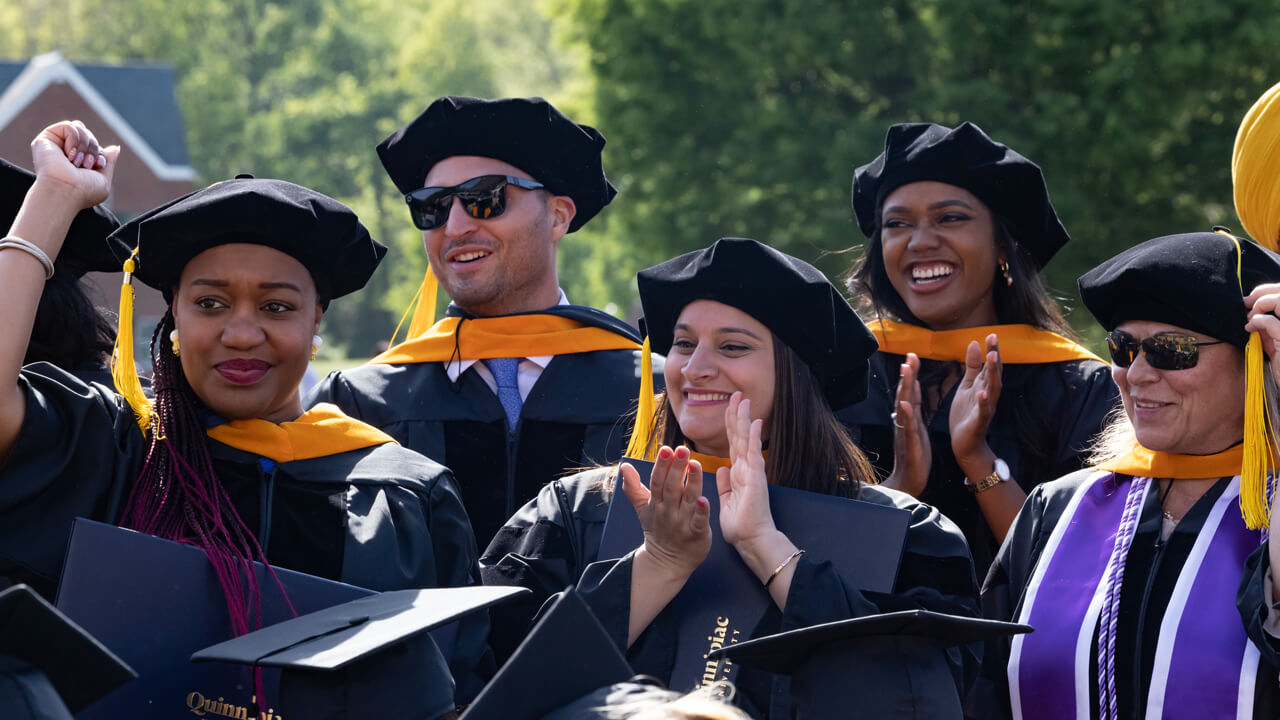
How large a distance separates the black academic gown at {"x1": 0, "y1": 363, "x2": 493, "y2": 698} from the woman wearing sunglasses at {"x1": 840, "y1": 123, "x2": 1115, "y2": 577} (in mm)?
1509

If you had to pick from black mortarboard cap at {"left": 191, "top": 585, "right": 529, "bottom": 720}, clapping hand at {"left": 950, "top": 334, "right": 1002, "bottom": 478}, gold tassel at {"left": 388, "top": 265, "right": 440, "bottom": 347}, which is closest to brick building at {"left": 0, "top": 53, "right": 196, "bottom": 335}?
gold tassel at {"left": 388, "top": 265, "right": 440, "bottom": 347}

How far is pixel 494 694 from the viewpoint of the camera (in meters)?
2.00

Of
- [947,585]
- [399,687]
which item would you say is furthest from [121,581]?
[947,585]

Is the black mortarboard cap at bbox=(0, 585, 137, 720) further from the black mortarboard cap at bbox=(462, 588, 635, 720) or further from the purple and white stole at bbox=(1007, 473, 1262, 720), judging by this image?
the purple and white stole at bbox=(1007, 473, 1262, 720)

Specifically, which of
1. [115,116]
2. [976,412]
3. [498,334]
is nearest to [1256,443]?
[976,412]

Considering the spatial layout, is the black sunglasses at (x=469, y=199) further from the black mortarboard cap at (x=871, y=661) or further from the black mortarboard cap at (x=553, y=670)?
the black mortarboard cap at (x=553, y=670)

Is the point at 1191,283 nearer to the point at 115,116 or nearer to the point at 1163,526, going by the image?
the point at 1163,526

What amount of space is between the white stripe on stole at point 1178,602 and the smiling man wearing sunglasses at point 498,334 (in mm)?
1733

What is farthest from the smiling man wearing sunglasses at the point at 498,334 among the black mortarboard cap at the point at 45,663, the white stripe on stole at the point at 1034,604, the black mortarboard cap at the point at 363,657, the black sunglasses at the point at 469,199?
the black mortarboard cap at the point at 45,663

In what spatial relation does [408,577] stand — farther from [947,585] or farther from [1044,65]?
[1044,65]

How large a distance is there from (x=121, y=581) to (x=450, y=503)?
2.65 ft

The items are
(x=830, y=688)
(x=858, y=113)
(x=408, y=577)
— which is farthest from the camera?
(x=858, y=113)

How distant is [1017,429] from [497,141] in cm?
185

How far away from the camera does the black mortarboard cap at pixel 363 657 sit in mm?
2385
